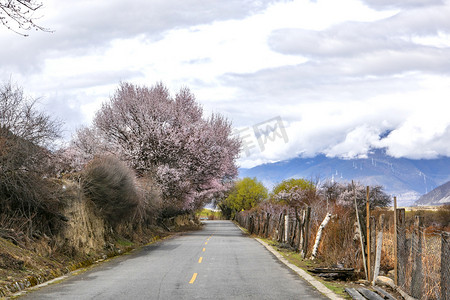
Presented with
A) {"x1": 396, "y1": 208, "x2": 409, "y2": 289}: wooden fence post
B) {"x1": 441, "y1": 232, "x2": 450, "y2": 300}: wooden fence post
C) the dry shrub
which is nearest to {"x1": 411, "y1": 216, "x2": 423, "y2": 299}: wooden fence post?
{"x1": 396, "y1": 208, "x2": 409, "y2": 289}: wooden fence post

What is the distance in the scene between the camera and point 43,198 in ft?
56.3

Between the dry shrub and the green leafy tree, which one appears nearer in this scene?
the dry shrub

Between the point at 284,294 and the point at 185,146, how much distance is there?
2710 cm

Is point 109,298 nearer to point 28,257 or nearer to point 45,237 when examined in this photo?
point 28,257

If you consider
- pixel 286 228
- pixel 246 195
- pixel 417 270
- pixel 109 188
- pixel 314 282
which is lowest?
pixel 314 282

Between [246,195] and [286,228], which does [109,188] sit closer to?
[286,228]

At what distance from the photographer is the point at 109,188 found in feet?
74.3

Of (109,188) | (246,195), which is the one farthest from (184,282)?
(246,195)

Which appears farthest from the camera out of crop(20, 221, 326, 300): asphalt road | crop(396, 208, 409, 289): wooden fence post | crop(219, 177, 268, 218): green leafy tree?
crop(219, 177, 268, 218): green leafy tree

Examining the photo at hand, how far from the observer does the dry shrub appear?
72.0 ft

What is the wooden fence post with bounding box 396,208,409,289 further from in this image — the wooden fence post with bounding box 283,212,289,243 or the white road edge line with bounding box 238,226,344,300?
the wooden fence post with bounding box 283,212,289,243

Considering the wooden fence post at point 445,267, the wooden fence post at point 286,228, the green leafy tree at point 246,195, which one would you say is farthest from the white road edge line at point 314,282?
the green leafy tree at point 246,195

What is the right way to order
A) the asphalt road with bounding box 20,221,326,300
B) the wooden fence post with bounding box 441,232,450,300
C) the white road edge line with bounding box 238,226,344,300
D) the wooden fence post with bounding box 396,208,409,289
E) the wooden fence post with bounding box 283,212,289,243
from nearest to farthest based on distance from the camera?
the wooden fence post with bounding box 441,232,450,300, the asphalt road with bounding box 20,221,326,300, the white road edge line with bounding box 238,226,344,300, the wooden fence post with bounding box 396,208,409,289, the wooden fence post with bounding box 283,212,289,243

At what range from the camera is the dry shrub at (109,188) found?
22.0 metres
